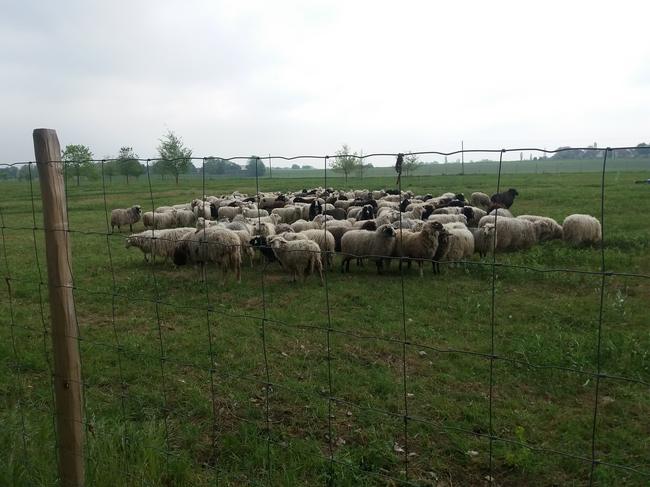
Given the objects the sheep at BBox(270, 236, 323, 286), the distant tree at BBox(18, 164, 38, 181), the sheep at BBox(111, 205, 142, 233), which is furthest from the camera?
the sheep at BBox(111, 205, 142, 233)

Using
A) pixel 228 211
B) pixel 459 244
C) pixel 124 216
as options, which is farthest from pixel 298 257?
pixel 124 216

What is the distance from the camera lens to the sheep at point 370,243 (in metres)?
11.3

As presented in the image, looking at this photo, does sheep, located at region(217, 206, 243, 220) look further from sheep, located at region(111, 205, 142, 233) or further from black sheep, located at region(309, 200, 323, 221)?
sheep, located at region(111, 205, 142, 233)

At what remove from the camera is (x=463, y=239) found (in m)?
11.9

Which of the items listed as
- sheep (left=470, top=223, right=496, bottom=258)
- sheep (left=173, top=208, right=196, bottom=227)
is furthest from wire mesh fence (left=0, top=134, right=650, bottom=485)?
sheep (left=173, top=208, right=196, bottom=227)

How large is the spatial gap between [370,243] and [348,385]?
625cm

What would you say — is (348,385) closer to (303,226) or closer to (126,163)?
(126,163)

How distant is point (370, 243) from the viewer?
37.6ft

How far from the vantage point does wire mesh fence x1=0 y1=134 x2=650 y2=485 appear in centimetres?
384

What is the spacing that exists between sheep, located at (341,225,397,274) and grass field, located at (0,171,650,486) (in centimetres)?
120

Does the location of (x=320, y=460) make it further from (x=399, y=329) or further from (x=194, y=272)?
(x=194, y=272)

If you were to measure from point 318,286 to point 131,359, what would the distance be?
456 cm

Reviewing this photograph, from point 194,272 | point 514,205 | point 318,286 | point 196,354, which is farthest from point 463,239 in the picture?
point 514,205

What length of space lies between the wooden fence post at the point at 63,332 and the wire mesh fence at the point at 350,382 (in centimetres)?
11
